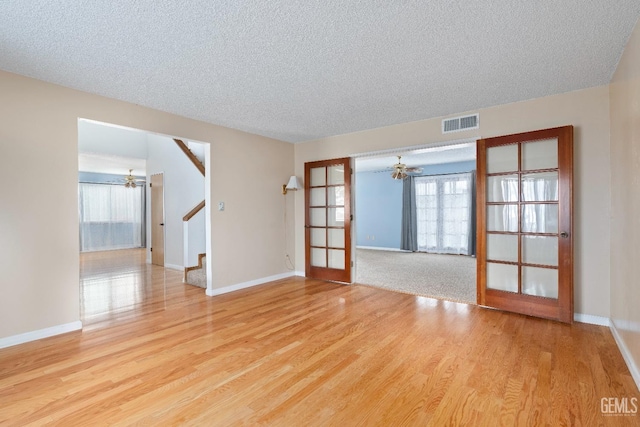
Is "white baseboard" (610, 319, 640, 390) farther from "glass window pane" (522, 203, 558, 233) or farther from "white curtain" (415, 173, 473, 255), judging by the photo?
"white curtain" (415, 173, 473, 255)

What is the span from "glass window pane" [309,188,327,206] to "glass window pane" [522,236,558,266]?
3.04 meters

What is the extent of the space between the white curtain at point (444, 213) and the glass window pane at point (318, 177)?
4.42m

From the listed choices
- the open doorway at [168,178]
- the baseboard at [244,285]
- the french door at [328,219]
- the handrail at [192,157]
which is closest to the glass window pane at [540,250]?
the french door at [328,219]

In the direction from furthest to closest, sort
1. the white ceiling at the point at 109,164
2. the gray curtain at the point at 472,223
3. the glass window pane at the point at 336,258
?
1. the gray curtain at the point at 472,223
2. the white ceiling at the point at 109,164
3. the glass window pane at the point at 336,258

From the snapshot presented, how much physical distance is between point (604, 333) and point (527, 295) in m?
0.68

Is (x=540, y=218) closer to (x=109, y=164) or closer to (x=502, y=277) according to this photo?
(x=502, y=277)

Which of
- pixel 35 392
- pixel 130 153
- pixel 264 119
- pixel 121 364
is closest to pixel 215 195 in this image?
pixel 264 119

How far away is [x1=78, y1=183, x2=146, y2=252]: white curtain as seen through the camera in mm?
9641

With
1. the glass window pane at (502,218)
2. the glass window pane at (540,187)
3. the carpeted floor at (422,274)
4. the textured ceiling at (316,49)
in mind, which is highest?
the textured ceiling at (316,49)

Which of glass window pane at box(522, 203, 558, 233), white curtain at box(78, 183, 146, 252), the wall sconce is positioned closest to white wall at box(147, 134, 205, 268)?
the wall sconce

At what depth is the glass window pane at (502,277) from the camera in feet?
11.5

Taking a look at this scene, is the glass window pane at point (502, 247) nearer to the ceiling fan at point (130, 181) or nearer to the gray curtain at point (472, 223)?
the gray curtain at point (472, 223)

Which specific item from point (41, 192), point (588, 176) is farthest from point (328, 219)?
point (41, 192)

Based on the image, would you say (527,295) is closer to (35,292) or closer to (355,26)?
(355,26)
